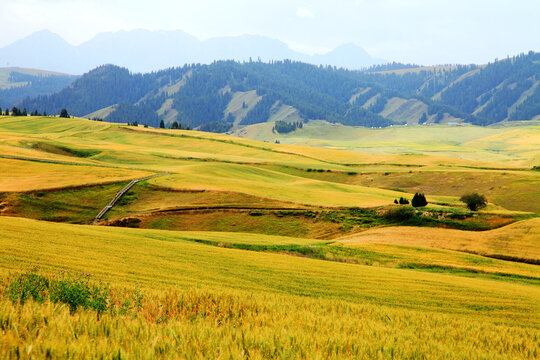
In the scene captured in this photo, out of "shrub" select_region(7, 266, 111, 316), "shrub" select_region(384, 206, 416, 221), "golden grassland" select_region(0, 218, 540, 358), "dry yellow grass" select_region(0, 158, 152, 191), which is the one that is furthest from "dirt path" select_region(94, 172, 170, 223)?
"shrub" select_region(7, 266, 111, 316)

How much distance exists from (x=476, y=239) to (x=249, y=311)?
1604 inches

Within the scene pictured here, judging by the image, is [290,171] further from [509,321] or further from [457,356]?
[457,356]

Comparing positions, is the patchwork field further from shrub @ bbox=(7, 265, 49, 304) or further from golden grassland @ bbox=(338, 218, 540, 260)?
golden grassland @ bbox=(338, 218, 540, 260)

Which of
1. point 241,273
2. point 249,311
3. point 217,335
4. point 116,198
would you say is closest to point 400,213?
point 241,273

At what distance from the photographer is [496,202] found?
9512cm

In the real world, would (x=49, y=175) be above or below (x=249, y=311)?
below

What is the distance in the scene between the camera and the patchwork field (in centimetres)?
766

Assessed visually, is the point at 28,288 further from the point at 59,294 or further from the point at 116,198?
the point at 116,198

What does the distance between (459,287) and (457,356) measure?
16.9 m

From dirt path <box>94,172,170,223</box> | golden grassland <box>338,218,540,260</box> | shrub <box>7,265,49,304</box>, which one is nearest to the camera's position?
shrub <box>7,265,49,304</box>

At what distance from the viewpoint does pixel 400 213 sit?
2216 inches

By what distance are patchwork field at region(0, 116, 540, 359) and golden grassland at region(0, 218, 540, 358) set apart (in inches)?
2.3

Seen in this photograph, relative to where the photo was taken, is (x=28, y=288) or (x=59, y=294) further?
(x=28, y=288)

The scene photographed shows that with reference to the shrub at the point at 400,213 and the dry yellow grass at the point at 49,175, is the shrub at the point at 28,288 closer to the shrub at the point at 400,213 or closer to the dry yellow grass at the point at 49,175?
the shrub at the point at 400,213
